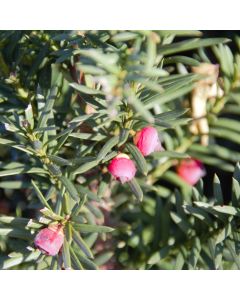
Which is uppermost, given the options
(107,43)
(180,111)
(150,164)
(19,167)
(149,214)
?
(107,43)

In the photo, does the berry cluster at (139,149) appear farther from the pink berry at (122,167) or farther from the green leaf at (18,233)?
the green leaf at (18,233)

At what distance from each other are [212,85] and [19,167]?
453 millimetres

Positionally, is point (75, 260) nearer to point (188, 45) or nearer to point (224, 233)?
point (224, 233)

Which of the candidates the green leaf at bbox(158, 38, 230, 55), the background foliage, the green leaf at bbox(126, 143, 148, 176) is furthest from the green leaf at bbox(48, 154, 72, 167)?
the green leaf at bbox(158, 38, 230, 55)

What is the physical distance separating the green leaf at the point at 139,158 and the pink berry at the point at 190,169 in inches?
15.3

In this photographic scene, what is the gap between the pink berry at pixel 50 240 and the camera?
738 millimetres

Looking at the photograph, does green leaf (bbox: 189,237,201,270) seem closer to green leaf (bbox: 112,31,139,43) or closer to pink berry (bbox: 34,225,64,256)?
pink berry (bbox: 34,225,64,256)

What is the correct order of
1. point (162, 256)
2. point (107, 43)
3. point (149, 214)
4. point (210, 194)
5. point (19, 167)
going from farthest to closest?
1. point (210, 194)
2. point (149, 214)
3. point (162, 256)
4. point (19, 167)
5. point (107, 43)

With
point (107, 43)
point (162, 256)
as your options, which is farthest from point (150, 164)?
point (107, 43)

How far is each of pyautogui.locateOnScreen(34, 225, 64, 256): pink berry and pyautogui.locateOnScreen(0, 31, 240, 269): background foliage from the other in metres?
0.02

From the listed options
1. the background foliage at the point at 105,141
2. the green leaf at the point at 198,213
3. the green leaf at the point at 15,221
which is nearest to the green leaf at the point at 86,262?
the background foliage at the point at 105,141

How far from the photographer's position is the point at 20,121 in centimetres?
78
